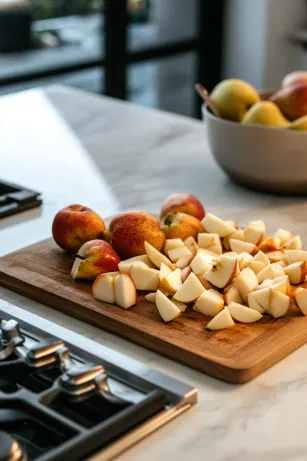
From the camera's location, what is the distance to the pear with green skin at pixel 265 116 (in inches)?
66.0

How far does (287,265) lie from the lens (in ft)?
4.28

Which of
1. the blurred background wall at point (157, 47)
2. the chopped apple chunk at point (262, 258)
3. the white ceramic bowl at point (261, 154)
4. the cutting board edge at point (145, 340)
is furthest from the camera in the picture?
the blurred background wall at point (157, 47)

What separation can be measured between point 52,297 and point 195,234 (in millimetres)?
295

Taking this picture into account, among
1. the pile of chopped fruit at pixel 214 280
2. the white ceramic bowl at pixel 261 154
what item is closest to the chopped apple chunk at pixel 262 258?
the pile of chopped fruit at pixel 214 280

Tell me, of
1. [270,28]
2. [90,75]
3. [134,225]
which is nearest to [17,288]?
[134,225]

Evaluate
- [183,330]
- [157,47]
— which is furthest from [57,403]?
[157,47]

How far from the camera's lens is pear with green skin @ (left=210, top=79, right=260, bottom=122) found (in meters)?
1.74

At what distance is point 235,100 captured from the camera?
5.73ft

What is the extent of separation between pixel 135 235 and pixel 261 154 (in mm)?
439

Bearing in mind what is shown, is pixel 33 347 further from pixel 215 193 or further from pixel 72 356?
pixel 215 193

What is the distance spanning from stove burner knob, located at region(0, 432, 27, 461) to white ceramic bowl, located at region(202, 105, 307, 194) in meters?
0.98

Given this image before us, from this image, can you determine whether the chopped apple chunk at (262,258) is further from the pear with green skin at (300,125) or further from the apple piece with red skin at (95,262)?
the pear with green skin at (300,125)

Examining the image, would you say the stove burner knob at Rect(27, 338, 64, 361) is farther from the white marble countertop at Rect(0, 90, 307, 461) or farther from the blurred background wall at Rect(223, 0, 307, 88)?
the blurred background wall at Rect(223, 0, 307, 88)

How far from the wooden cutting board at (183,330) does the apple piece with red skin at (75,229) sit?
0.22 ft
